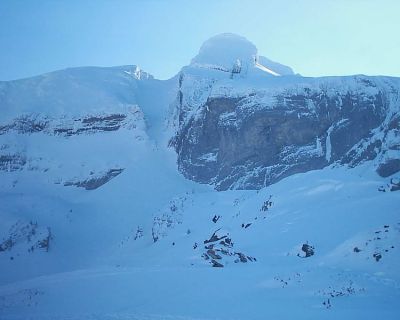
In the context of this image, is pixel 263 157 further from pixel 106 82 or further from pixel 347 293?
pixel 347 293

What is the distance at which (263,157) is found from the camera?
5306cm

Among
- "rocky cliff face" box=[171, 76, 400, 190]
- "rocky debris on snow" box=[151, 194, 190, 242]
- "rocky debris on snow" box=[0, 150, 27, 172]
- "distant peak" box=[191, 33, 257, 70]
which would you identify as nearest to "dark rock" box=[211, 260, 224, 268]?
"rocky debris on snow" box=[151, 194, 190, 242]

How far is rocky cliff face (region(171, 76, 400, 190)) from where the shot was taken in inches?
2024

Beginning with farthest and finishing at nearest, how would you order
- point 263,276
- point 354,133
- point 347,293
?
point 354,133
point 263,276
point 347,293

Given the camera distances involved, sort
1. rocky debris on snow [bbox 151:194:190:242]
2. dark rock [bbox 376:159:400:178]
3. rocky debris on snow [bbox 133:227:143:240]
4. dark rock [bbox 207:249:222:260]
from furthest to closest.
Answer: rocky debris on snow [bbox 133:227:143:240]
dark rock [bbox 376:159:400:178]
rocky debris on snow [bbox 151:194:190:242]
dark rock [bbox 207:249:222:260]

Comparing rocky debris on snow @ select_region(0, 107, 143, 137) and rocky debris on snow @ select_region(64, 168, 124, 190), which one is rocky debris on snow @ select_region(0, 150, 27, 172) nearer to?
rocky debris on snow @ select_region(0, 107, 143, 137)

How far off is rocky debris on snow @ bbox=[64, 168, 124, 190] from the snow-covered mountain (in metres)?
0.15

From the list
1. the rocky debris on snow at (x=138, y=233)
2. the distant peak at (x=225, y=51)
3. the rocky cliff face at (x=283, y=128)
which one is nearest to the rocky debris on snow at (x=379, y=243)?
the rocky debris on snow at (x=138, y=233)

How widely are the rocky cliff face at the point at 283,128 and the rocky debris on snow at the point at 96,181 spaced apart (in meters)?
8.09

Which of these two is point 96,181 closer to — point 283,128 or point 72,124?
point 72,124

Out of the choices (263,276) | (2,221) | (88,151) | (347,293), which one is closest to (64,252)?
(2,221)

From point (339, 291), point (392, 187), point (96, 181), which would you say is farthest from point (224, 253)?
point (96, 181)

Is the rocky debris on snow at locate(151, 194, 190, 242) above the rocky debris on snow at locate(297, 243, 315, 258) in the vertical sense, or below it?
below

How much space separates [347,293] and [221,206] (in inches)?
949
